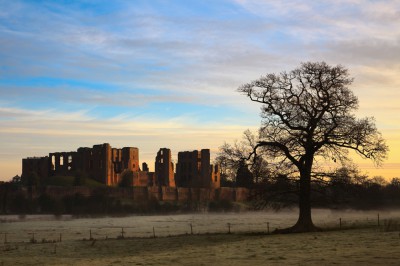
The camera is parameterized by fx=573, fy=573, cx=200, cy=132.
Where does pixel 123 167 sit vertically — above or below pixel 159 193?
above

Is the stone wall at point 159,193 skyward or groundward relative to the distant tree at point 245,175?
groundward

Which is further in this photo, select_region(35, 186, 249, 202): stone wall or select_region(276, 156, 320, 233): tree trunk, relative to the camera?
select_region(35, 186, 249, 202): stone wall

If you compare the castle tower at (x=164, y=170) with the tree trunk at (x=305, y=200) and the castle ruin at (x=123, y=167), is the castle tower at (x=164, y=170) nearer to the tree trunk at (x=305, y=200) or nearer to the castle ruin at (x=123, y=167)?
the castle ruin at (x=123, y=167)

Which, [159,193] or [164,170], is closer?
[159,193]

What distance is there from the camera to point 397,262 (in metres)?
18.2

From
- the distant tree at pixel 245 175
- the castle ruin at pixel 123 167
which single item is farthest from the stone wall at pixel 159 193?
the distant tree at pixel 245 175

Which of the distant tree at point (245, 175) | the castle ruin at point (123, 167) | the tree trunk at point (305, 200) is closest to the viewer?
the tree trunk at point (305, 200)

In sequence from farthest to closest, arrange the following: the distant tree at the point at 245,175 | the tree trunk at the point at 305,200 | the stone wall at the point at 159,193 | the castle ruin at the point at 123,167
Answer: the castle ruin at the point at 123,167, the stone wall at the point at 159,193, the distant tree at the point at 245,175, the tree trunk at the point at 305,200

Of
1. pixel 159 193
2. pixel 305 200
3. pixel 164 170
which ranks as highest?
pixel 164 170

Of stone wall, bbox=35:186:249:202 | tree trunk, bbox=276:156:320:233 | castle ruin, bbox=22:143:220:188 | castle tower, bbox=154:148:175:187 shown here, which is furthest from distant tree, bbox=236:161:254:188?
castle tower, bbox=154:148:175:187

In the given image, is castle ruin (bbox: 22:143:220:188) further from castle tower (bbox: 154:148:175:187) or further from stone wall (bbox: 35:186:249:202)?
stone wall (bbox: 35:186:249:202)

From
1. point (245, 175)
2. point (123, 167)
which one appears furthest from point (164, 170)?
point (245, 175)

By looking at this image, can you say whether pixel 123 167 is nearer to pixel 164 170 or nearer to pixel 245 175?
pixel 164 170

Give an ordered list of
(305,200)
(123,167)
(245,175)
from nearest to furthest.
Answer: (305,200) < (245,175) < (123,167)
